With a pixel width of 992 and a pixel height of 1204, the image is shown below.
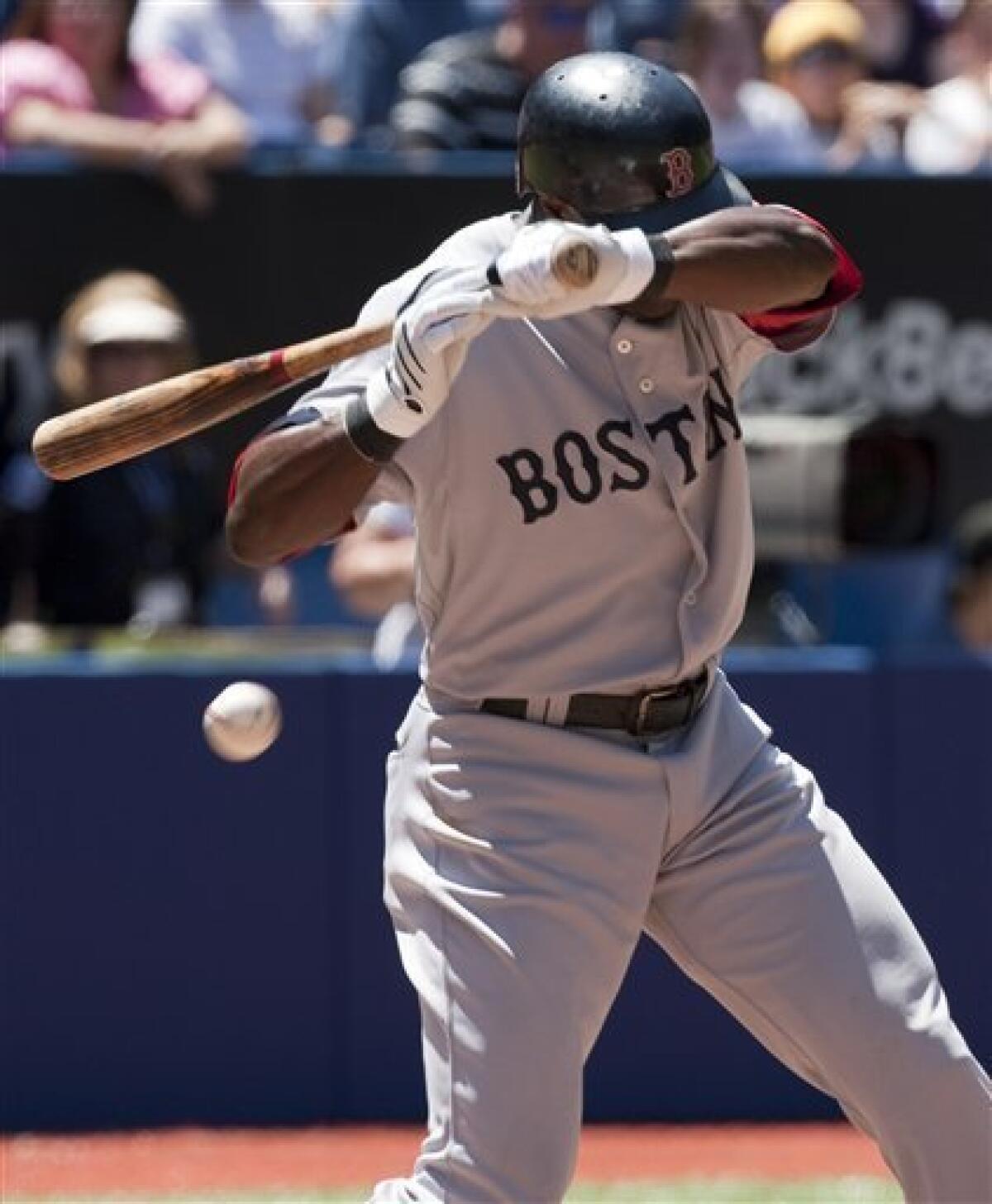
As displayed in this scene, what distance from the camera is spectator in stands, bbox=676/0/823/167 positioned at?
8164 mm

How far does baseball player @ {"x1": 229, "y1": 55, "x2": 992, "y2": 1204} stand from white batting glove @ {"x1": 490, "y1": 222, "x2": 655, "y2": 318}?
0.20 m

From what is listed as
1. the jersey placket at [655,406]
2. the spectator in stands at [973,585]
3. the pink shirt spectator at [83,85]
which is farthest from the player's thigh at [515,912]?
the pink shirt spectator at [83,85]

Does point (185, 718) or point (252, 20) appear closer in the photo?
point (185, 718)

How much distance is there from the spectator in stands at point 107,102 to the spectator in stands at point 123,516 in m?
0.45

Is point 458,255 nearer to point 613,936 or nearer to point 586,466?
point 586,466

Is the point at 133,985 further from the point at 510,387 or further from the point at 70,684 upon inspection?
the point at 510,387

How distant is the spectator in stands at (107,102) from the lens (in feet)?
24.3

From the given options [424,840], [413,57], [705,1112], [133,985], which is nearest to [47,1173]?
[133,985]

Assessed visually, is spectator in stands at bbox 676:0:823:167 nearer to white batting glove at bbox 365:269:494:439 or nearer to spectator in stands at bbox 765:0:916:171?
spectator in stands at bbox 765:0:916:171

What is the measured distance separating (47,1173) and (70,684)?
1.16 m

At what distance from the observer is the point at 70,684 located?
654cm

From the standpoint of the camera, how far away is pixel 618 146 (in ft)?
12.0

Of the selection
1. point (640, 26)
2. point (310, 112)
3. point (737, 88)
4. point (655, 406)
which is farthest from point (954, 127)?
point (655, 406)

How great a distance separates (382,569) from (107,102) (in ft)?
5.60
